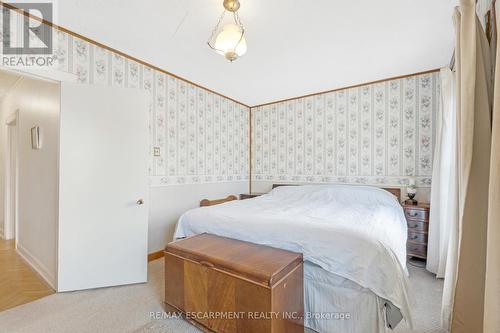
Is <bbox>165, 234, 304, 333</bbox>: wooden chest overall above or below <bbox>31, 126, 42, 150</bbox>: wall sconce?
below

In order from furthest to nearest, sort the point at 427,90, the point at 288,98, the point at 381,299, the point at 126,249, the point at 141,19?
the point at 288,98
the point at 427,90
the point at 126,249
the point at 141,19
the point at 381,299

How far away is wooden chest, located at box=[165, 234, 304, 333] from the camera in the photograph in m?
1.38

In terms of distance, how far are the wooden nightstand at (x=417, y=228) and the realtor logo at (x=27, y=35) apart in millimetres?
4389

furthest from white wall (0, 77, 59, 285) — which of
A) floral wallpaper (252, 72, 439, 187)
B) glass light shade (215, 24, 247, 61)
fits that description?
floral wallpaper (252, 72, 439, 187)

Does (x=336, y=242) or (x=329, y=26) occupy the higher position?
(x=329, y=26)

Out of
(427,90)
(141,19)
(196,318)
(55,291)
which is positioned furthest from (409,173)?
(55,291)

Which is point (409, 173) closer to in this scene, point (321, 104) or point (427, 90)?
point (427, 90)

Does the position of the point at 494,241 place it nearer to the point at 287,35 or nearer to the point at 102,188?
the point at 287,35

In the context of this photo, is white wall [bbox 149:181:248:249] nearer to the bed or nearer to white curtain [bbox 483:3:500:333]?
the bed

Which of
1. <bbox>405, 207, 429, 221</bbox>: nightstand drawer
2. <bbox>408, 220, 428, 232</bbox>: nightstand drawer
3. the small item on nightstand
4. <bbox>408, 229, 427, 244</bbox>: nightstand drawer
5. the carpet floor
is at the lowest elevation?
the carpet floor

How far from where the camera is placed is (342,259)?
1.60 meters

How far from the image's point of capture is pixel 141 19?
2.11 meters

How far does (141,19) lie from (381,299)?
2975 millimetres

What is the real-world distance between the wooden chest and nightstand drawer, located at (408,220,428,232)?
212cm
